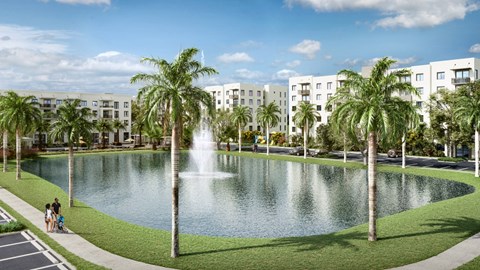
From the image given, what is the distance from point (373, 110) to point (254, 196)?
784 inches

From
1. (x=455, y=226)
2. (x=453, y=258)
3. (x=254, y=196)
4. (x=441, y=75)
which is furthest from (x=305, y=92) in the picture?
(x=453, y=258)

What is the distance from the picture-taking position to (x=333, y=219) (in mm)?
31266

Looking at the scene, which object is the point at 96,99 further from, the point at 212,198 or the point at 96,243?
the point at 96,243

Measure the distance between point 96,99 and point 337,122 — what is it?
11563cm

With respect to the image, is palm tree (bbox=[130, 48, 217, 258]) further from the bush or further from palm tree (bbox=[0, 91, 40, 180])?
palm tree (bbox=[0, 91, 40, 180])

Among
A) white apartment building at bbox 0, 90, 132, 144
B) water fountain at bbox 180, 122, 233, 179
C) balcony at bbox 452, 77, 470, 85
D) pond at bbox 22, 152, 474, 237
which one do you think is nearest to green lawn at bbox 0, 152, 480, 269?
pond at bbox 22, 152, 474, 237

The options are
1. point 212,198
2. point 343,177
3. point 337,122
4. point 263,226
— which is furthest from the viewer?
point 343,177

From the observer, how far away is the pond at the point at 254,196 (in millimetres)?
30141

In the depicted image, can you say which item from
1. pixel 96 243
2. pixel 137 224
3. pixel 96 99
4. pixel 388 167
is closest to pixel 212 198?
pixel 137 224

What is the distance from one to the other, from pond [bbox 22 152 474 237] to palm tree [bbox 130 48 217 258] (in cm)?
740

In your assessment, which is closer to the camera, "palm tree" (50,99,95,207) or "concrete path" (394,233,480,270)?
"concrete path" (394,233,480,270)

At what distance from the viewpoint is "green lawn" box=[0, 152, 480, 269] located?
2006cm

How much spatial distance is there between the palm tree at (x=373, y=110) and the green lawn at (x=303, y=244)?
2.38 metres

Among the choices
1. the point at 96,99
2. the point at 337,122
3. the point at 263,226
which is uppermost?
the point at 96,99
